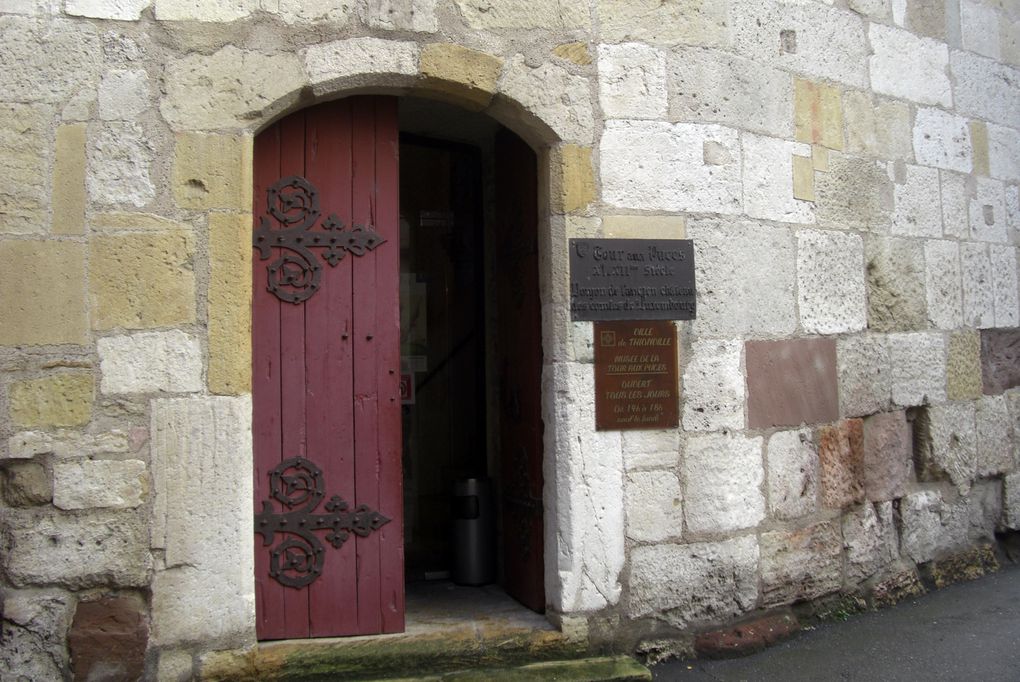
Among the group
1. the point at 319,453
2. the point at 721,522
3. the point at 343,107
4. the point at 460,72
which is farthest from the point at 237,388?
the point at 721,522

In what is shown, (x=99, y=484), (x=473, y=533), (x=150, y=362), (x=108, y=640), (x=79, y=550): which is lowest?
(x=108, y=640)

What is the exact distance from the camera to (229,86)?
3.15 metres

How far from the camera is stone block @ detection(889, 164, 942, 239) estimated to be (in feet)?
14.1

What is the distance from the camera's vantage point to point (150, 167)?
3.08 meters

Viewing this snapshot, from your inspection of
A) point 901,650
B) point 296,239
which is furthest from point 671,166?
point 901,650

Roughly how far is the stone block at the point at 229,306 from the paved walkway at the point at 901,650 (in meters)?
1.92

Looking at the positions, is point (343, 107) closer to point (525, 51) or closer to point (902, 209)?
point (525, 51)

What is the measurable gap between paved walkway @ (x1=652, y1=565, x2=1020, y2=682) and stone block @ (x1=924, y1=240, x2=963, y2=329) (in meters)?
1.38

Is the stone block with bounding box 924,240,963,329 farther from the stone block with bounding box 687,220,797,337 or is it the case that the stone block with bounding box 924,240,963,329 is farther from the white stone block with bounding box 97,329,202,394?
the white stone block with bounding box 97,329,202,394

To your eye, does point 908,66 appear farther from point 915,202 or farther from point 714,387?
point 714,387

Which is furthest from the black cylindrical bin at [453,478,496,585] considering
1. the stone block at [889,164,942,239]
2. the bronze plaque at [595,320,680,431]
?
the stone block at [889,164,942,239]

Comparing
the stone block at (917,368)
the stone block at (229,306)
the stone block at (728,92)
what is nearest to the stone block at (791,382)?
the stone block at (917,368)

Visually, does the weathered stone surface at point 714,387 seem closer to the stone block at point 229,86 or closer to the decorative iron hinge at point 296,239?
the decorative iron hinge at point 296,239

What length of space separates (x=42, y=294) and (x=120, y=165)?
0.51 m
